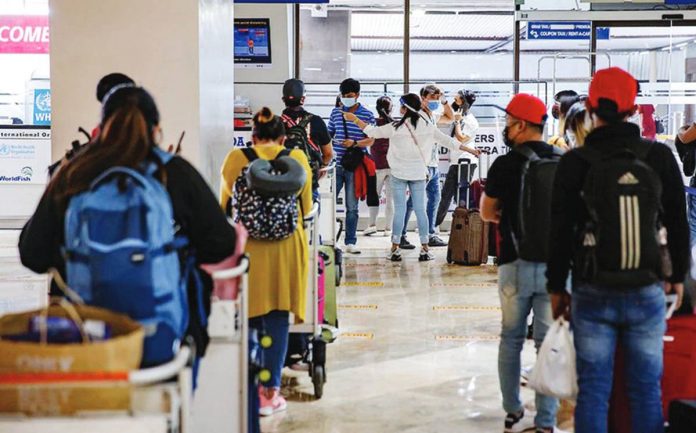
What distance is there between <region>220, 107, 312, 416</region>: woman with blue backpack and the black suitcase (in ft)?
5.80

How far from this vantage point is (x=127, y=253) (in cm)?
253

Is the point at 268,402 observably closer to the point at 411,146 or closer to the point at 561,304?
the point at 561,304

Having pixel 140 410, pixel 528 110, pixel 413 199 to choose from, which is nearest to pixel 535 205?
pixel 528 110

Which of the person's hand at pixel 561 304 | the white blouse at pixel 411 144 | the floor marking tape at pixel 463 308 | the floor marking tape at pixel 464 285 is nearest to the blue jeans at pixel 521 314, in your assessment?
the person's hand at pixel 561 304

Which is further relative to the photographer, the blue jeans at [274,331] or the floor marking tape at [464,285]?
the floor marking tape at [464,285]

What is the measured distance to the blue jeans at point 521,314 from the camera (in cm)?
431

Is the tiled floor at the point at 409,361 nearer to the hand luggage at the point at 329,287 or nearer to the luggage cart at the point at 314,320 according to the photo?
the luggage cart at the point at 314,320

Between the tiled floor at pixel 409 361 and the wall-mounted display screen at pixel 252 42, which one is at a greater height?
the wall-mounted display screen at pixel 252 42

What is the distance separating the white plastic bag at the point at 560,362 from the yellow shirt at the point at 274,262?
4.59 feet

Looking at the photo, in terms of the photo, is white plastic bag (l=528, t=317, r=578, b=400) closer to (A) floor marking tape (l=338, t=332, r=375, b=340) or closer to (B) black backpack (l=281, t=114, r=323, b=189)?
(B) black backpack (l=281, t=114, r=323, b=189)

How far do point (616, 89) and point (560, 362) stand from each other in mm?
988

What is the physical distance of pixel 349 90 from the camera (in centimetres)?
964

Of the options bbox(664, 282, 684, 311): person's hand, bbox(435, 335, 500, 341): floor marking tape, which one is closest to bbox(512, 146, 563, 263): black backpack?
bbox(664, 282, 684, 311): person's hand

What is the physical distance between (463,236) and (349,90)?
180 cm
